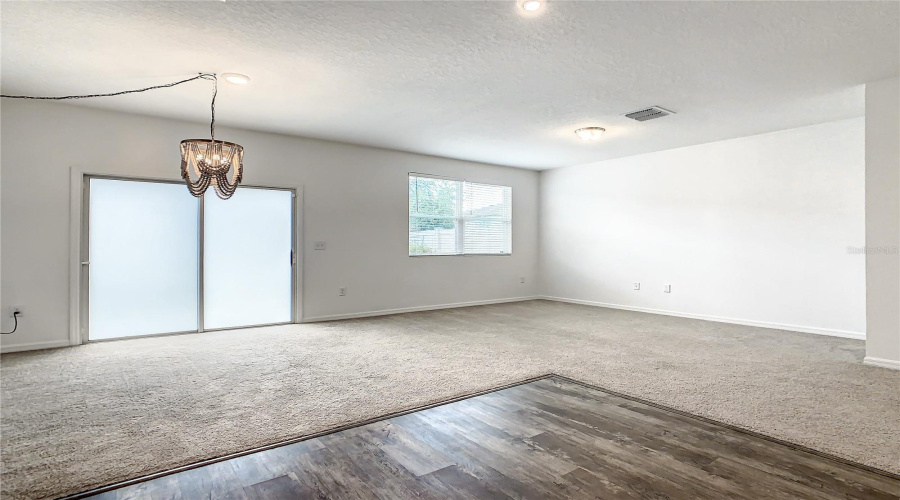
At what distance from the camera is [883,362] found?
152 inches

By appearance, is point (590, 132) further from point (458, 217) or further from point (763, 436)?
point (763, 436)

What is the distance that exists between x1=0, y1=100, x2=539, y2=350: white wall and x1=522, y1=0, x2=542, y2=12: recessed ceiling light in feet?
13.6

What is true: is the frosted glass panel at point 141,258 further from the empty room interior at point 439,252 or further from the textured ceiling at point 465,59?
the textured ceiling at point 465,59

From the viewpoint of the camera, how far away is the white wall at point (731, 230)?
519cm

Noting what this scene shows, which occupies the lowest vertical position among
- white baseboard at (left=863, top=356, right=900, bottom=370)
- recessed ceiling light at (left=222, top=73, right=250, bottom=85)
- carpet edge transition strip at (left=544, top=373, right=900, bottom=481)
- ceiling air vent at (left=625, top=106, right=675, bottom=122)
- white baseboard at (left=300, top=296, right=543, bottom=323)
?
carpet edge transition strip at (left=544, top=373, right=900, bottom=481)

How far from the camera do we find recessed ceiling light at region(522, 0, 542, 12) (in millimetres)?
2612

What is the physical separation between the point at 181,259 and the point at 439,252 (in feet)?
12.1

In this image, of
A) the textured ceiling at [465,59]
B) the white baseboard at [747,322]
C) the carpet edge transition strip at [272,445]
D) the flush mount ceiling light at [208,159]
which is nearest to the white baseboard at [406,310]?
the white baseboard at [747,322]

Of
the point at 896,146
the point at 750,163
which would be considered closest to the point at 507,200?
the point at 750,163

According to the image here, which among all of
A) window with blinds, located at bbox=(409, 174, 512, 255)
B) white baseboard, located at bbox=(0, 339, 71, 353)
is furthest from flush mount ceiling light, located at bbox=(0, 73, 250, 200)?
window with blinds, located at bbox=(409, 174, 512, 255)

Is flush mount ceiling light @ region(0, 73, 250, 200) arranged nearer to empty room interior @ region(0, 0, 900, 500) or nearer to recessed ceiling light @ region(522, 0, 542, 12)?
empty room interior @ region(0, 0, 900, 500)

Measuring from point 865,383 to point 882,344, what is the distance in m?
0.81

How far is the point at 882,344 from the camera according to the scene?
3898 mm

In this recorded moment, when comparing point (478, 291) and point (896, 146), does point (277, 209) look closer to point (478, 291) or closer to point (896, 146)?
point (478, 291)
